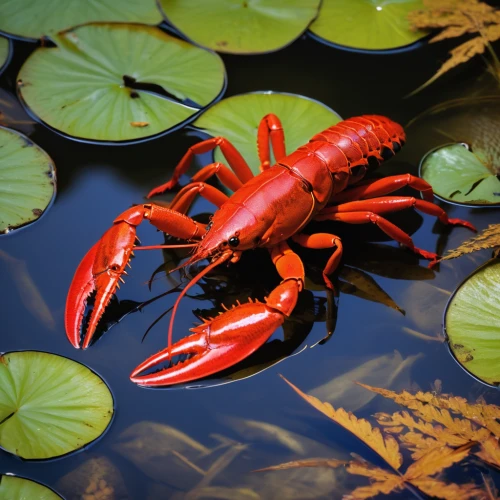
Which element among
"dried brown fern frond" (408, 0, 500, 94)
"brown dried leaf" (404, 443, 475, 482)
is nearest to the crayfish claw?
"brown dried leaf" (404, 443, 475, 482)

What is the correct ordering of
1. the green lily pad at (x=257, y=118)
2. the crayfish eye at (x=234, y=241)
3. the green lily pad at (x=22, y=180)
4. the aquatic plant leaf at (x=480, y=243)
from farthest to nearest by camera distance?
the green lily pad at (x=257, y=118), the green lily pad at (x=22, y=180), the aquatic plant leaf at (x=480, y=243), the crayfish eye at (x=234, y=241)

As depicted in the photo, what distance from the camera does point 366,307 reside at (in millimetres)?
3109

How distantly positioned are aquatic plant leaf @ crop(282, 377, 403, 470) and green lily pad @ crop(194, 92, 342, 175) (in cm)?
141

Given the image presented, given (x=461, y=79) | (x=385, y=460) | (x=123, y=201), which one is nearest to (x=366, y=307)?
(x=385, y=460)

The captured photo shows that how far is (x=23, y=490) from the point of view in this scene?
2.37 metres

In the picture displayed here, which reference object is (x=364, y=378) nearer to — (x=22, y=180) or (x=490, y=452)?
(x=490, y=452)

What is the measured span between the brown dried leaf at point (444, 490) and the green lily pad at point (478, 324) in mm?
498

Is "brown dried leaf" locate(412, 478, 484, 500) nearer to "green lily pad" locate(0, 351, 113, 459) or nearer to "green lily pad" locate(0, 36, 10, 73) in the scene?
"green lily pad" locate(0, 351, 113, 459)

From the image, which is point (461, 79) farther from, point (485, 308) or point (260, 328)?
point (260, 328)

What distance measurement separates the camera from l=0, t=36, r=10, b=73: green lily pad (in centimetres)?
382

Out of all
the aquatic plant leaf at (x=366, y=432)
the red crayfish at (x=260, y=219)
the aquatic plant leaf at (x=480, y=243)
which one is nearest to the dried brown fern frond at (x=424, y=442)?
the aquatic plant leaf at (x=366, y=432)

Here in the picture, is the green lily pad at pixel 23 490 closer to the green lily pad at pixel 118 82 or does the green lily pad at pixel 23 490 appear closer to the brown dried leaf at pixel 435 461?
the brown dried leaf at pixel 435 461

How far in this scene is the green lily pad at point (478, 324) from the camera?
2.81 meters

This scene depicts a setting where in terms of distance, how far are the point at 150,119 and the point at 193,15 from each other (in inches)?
36.0
